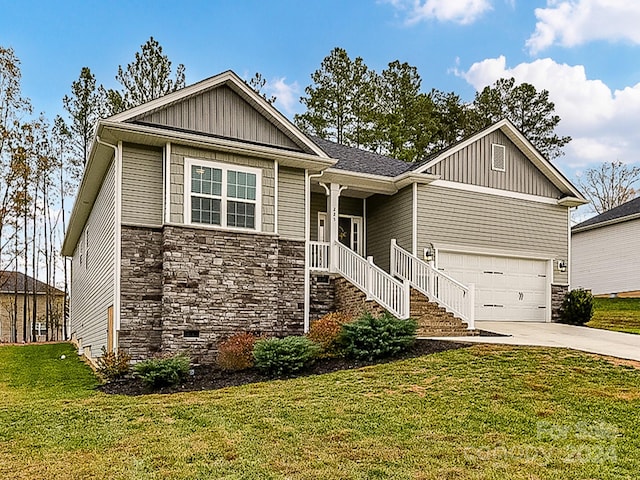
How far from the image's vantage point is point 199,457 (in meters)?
5.82

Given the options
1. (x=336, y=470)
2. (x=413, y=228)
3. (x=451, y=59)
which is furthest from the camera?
(x=451, y=59)

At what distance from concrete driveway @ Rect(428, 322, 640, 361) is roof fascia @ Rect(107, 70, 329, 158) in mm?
5494

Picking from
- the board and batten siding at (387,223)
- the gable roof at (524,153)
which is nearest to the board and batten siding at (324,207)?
the board and batten siding at (387,223)

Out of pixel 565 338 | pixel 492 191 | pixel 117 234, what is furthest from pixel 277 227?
pixel 492 191

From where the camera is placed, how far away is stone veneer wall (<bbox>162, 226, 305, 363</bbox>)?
452 inches

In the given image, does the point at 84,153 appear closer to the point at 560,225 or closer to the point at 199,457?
the point at 560,225

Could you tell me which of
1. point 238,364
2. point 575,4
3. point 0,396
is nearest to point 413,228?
point 238,364

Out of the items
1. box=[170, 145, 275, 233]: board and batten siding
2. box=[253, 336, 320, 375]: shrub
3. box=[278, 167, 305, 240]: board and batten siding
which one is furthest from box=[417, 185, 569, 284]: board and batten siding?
box=[253, 336, 320, 375]: shrub

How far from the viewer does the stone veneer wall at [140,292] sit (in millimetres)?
11312

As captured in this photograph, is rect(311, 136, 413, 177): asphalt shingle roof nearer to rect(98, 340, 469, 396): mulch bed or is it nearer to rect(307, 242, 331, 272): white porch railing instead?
rect(307, 242, 331, 272): white porch railing

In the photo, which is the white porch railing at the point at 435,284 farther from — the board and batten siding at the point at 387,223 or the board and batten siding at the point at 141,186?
the board and batten siding at the point at 141,186

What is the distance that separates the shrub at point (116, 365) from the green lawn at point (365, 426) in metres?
1.02

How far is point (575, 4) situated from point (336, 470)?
15326 millimetres

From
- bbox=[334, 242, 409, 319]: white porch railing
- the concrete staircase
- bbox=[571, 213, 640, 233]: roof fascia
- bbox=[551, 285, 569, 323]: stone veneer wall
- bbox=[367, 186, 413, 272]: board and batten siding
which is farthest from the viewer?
bbox=[571, 213, 640, 233]: roof fascia
